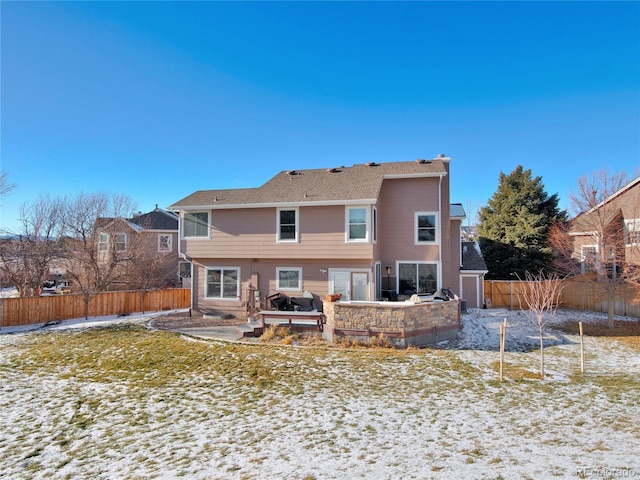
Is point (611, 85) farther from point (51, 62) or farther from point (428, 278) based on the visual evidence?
point (51, 62)

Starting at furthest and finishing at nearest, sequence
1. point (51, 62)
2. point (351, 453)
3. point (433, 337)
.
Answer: point (51, 62) < point (433, 337) < point (351, 453)

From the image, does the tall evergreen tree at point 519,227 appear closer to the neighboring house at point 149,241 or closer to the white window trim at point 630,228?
the white window trim at point 630,228

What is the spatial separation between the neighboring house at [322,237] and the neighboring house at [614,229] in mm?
6320

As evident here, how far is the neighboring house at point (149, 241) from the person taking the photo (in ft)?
67.6

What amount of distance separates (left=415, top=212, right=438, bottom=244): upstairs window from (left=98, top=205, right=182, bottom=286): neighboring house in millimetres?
16340

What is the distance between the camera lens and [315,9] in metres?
13.7

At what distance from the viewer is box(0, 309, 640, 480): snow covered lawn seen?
451 cm

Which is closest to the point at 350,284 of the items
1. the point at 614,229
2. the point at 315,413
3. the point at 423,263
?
the point at 423,263

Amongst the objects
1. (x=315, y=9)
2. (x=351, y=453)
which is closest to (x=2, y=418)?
(x=351, y=453)

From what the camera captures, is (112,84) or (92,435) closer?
(92,435)

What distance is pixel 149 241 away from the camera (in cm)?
A: 2597

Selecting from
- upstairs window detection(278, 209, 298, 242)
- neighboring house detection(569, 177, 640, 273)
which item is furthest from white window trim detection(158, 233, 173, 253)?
neighboring house detection(569, 177, 640, 273)

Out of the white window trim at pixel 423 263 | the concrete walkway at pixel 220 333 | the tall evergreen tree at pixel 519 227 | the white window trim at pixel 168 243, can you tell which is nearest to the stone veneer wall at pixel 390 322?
the white window trim at pixel 423 263

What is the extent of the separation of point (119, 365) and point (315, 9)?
1521 centimetres
